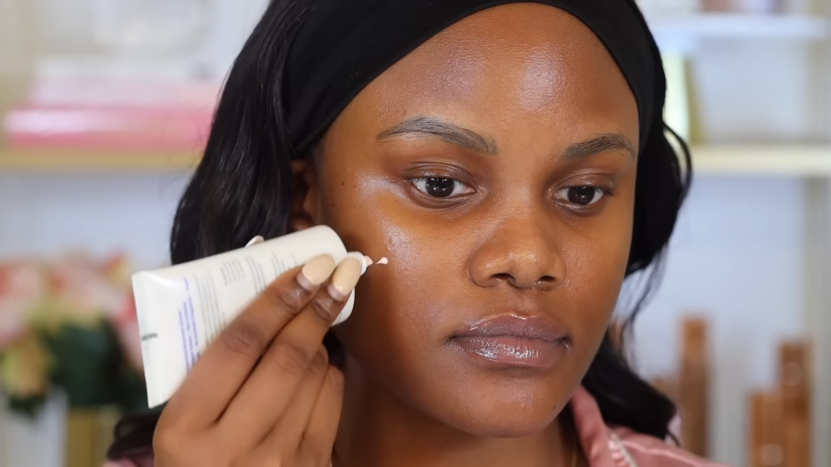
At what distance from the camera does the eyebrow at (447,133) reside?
0.61 m

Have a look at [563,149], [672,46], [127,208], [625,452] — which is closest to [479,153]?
[563,149]

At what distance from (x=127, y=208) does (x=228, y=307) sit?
3.14ft

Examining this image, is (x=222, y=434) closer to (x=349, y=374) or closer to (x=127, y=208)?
(x=349, y=374)

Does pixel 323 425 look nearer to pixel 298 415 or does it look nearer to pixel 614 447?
pixel 298 415

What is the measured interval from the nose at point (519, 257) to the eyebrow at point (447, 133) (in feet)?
0.18

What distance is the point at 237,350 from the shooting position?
0.53 metres

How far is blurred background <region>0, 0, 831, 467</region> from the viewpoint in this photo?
126 cm

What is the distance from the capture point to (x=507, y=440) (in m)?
0.74

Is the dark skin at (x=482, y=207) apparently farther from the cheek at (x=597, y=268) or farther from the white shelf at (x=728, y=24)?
the white shelf at (x=728, y=24)

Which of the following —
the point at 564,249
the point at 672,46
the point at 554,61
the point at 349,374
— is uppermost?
the point at 672,46

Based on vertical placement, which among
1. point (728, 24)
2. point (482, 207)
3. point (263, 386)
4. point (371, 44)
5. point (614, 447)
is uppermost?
point (728, 24)

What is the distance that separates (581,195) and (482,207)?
9 centimetres

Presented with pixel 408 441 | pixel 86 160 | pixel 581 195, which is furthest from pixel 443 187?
pixel 86 160

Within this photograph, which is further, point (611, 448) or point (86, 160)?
point (86, 160)
